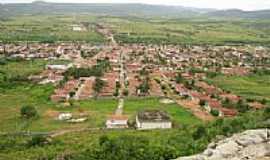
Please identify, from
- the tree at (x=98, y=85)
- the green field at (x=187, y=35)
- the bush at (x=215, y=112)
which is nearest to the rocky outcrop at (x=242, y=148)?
the bush at (x=215, y=112)

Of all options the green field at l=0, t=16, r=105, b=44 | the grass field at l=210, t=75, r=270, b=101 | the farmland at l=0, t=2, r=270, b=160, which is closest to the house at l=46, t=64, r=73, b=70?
the farmland at l=0, t=2, r=270, b=160

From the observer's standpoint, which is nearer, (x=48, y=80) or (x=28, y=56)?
(x=48, y=80)

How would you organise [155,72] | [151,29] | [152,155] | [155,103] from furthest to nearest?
[151,29] < [155,72] < [155,103] < [152,155]

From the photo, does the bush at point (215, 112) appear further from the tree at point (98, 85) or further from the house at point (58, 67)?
the house at point (58, 67)

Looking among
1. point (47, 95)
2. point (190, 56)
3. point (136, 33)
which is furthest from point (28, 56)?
point (136, 33)

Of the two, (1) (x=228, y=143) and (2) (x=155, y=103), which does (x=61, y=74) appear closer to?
(2) (x=155, y=103)

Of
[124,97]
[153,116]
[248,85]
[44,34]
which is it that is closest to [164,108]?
[153,116]

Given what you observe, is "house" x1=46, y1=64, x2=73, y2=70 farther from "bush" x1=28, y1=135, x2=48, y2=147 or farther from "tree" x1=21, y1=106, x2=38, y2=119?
"bush" x1=28, y1=135, x2=48, y2=147
